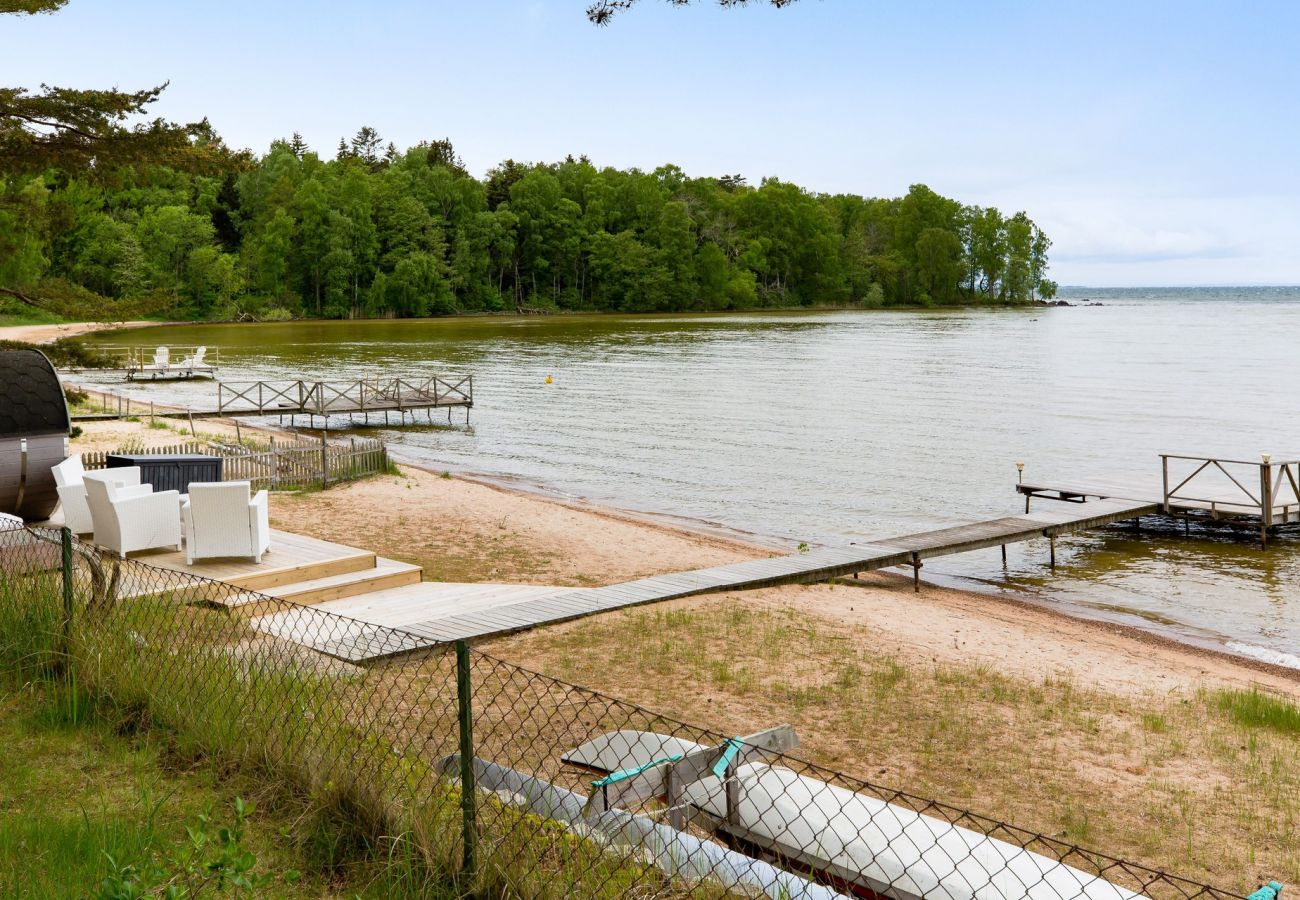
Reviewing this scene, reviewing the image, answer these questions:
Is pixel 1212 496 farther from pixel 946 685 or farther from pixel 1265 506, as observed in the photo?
pixel 946 685

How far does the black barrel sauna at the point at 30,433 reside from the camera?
11.4 meters

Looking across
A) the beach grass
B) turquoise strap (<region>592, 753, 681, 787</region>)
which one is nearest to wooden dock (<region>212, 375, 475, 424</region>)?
the beach grass

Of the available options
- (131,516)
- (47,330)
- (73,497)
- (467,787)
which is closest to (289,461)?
(73,497)

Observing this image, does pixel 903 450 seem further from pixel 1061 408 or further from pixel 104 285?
pixel 104 285

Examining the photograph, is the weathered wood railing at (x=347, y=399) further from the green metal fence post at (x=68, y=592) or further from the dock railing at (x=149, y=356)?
the green metal fence post at (x=68, y=592)

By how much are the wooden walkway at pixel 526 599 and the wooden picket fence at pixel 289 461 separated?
26.1ft

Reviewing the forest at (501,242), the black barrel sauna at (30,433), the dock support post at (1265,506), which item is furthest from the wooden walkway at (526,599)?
the forest at (501,242)

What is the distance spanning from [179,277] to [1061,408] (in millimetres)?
85426

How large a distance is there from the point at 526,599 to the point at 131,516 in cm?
386

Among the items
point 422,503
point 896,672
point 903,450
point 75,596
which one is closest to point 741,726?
point 896,672

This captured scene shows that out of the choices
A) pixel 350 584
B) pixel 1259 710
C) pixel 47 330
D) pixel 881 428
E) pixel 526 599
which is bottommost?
pixel 1259 710

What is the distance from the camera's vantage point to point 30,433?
11.6m

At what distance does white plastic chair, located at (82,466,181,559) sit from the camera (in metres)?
10.6

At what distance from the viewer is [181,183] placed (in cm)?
10950
